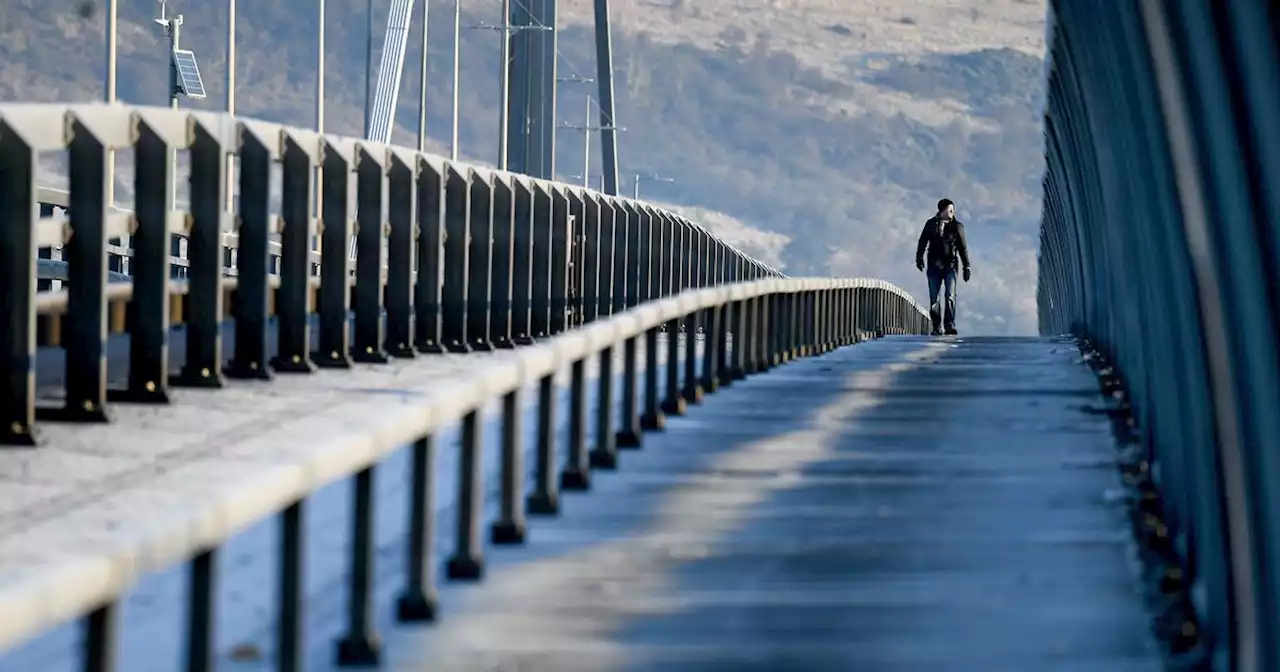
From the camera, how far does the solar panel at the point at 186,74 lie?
40.3 m

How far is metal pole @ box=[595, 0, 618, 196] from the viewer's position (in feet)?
179

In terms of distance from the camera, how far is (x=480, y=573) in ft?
26.3

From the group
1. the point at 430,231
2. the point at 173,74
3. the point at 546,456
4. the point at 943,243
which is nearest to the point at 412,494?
the point at 546,456

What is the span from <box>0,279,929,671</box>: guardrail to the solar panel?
88.2ft

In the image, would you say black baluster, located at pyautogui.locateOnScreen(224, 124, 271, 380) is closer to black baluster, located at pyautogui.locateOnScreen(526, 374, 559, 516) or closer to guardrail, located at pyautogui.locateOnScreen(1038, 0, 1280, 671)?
black baluster, located at pyautogui.locateOnScreen(526, 374, 559, 516)

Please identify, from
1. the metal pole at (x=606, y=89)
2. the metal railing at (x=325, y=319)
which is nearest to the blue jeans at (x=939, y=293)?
the metal railing at (x=325, y=319)

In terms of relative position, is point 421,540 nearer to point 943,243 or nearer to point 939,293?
point 943,243

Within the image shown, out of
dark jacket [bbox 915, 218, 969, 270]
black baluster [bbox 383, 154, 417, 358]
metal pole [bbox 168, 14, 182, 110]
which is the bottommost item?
black baluster [bbox 383, 154, 417, 358]

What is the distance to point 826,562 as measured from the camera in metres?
8.45

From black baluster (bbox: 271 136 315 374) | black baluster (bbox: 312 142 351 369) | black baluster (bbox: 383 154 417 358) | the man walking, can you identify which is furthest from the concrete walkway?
the man walking

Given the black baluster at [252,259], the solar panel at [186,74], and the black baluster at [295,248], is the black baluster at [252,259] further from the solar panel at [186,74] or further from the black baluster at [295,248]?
the solar panel at [186,74]

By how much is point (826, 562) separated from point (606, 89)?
4855cm

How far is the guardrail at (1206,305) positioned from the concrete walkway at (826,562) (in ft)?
0.76

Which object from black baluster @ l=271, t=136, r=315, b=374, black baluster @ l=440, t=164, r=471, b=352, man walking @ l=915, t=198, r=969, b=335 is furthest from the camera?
man walking @ l=915, t=198, r=969, b=335
